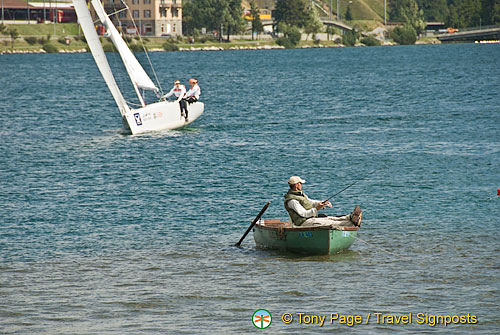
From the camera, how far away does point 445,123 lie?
5778cm

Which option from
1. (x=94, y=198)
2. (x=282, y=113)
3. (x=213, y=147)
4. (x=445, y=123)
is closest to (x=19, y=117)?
(x=282, y=113)

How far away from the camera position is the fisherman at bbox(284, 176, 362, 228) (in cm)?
2327

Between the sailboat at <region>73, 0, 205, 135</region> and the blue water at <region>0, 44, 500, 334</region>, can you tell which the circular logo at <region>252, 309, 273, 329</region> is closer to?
the blue water at <region>0, 44, 500, 334</region>

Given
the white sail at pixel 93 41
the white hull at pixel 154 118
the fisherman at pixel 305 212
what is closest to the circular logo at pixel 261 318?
the fisherman at pixel 305 212

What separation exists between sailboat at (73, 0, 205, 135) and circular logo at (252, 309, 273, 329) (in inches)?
1215

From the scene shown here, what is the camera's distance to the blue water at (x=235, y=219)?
64.7 feet

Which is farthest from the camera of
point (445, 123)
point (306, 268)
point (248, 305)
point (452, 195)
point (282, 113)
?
point (282, 113)

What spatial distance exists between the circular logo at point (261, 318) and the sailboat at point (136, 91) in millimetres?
30869

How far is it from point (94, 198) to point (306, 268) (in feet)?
43.9

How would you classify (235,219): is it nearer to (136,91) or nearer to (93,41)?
(93,41)

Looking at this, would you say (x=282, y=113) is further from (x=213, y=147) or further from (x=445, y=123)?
(x=213, y=147)

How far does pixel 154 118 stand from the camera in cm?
5159

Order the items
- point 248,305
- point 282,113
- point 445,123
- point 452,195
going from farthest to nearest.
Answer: point 282,113, point 445,123, point 452,195, point 248,305

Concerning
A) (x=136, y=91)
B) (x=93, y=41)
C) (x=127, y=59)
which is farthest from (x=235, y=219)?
(x=127, y=59)
